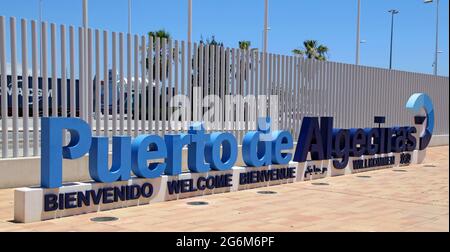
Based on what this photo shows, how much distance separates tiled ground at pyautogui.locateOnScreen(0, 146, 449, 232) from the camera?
7.08 meters

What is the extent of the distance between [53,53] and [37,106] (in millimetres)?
1077

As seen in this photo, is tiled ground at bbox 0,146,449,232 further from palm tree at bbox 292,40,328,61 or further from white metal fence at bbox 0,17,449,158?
palm tree at bbox 292,40,328,61

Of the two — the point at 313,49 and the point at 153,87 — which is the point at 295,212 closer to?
the point at 153,87

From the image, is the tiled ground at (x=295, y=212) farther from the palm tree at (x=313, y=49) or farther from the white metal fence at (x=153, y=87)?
the palm tree at (x=313, y=49)

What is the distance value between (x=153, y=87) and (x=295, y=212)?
466cm

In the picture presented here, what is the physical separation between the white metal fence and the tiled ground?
1828 millimetres

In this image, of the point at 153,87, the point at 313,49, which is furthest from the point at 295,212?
the point at 313,49

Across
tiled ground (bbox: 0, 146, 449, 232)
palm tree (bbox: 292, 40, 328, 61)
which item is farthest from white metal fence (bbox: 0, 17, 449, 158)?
palm tree (bbox: 292, 40, 328, 61)

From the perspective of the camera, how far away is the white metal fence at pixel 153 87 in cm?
944

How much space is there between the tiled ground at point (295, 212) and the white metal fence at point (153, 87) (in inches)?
72.0

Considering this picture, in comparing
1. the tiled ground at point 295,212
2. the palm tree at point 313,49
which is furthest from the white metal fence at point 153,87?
the palm tree at point 313,49

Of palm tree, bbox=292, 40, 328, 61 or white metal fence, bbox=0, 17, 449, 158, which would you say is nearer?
white metal fence, bbox=0, 17, 449, 158

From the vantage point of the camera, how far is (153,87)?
1117 centimetres
